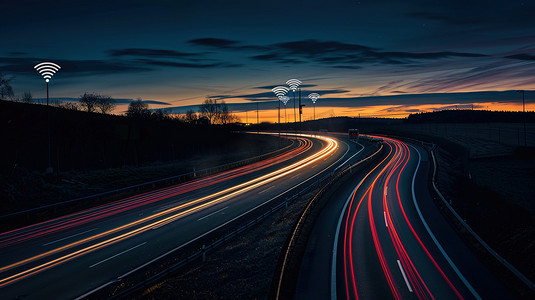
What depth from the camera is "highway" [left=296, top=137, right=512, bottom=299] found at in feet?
46.9

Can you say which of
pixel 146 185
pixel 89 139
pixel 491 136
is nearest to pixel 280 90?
pixel 146 185

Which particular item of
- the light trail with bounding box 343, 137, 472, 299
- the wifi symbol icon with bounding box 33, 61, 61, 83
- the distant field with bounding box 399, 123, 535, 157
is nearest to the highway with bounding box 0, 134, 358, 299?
the light trail with bounding box 343, 137, 472, 299

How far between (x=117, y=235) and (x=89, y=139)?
7477 cm

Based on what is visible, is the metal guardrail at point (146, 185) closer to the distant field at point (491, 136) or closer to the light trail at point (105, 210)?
the light trail at point (105, 210)

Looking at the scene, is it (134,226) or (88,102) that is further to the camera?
(88,102)

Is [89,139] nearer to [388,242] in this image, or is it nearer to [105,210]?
[105,210]

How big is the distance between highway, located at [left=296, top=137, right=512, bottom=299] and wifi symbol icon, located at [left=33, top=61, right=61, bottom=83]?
93.5ft

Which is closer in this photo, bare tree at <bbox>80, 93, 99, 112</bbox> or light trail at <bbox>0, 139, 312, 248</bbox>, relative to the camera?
light trail at <bbox>0, 139, 312, 248</bbox>

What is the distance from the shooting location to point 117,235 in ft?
76.8

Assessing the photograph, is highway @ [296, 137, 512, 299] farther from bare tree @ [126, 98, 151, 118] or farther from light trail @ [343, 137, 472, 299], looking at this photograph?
bare tree @ [126, 98, 151, 118]

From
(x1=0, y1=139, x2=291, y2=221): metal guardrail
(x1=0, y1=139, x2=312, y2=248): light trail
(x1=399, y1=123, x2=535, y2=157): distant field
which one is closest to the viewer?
(x1=0, y1=139, x2=312, y2=248): light trail

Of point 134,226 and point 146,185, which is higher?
point 146,185

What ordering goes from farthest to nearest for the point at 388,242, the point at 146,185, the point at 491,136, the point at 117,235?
the point at 491,136
the point at 146,185
the point at 117,235
the point at 388,242

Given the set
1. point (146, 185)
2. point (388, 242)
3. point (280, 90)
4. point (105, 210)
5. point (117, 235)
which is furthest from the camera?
point (280, 90)
